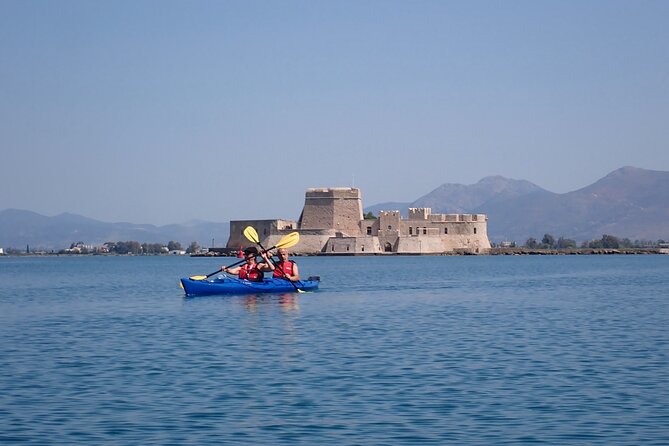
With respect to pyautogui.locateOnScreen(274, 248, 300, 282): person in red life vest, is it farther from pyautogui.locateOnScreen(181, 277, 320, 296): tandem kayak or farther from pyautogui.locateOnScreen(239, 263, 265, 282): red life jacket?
pyautogui.locateOnScreen(239, 263, 265, 282): red life jacket

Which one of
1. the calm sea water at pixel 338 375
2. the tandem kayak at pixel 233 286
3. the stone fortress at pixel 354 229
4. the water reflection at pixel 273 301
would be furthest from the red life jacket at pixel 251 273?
the stone fortress at pixel 354 229

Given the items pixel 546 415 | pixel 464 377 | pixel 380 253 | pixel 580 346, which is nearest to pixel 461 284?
pixel 580 346

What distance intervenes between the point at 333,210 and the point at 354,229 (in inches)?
97.4

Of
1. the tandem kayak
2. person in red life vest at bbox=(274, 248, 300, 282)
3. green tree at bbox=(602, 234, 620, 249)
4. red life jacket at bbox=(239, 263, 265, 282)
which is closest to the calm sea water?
the tandem kayak

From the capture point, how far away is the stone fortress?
8100cm

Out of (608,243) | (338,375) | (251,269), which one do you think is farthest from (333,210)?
(338,375)

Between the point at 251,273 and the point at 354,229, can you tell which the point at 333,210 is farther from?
the point at 251,273

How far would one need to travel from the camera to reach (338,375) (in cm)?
1273

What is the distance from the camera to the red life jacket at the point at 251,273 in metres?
28.6

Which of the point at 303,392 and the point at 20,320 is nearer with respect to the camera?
the point at 303,392

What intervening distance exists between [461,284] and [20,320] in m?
17.1

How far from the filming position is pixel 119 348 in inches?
629

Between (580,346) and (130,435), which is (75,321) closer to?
(580,346)

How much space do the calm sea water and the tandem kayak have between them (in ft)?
13.0
